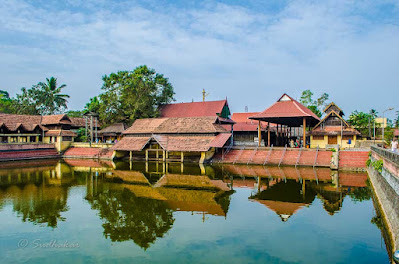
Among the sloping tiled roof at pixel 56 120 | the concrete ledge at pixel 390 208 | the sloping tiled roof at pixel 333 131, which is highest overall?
the sloping tiled roof at pixel 56 120

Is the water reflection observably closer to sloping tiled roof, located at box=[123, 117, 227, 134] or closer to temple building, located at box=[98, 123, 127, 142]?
sloping tiled roof, located at box=[123, 117, 227, 134]

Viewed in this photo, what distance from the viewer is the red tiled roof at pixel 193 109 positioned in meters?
38.4

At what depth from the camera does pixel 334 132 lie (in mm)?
28328

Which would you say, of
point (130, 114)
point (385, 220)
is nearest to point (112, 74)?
point (130, 114)

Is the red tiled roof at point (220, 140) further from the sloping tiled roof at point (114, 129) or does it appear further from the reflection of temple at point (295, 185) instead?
the sloping tiled roof at point (114, 129)

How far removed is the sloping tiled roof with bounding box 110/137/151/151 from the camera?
29669 mm

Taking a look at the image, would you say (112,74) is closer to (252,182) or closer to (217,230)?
(252,182)

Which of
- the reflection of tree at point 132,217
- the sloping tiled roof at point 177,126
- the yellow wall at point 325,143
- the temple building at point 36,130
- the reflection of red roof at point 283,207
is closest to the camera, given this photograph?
the reflection of tree at point 132,217

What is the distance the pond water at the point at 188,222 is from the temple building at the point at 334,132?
10.1 m

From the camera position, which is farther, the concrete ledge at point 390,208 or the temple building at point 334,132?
the temple building at point 334,132

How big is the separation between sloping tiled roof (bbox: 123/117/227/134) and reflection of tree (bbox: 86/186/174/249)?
14982mm

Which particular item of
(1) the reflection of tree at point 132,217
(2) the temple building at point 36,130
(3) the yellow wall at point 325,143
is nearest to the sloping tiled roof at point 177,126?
(3) the yellow wall at point 325,143

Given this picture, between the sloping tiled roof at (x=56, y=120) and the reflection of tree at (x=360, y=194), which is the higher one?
the sloping tiled roof at (x=56, y=120)

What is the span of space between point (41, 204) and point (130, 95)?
81.0 feet
